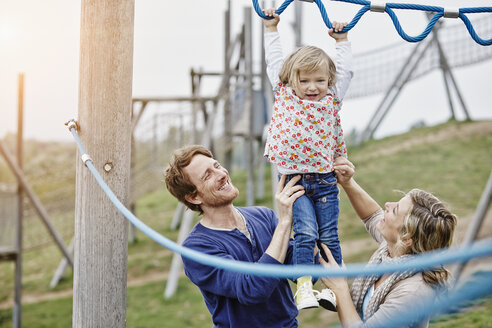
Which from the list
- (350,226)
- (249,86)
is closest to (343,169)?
(350,226)

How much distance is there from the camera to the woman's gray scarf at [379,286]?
1.90m

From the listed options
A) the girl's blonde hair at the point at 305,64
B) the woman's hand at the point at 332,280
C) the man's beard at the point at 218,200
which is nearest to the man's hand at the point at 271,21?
the girl's blonde hair at the point at 305,64

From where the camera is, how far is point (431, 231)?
1905mm

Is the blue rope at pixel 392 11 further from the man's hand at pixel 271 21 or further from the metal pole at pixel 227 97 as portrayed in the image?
the metal pole at pixel 227 97

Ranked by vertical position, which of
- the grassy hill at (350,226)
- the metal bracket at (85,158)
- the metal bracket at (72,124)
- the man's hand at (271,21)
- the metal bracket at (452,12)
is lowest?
the grassy hill at (350,226)

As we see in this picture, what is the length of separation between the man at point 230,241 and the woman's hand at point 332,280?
0.16m

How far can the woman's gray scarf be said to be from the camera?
1.90 meters

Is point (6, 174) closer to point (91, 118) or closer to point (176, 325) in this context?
point (176, 325)

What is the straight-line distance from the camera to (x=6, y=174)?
17.3 metres

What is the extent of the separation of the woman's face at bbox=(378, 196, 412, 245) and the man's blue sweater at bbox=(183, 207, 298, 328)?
1.38ft

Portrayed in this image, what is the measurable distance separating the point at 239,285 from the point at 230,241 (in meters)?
0.24

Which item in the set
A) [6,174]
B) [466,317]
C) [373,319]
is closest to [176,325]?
[466,317]

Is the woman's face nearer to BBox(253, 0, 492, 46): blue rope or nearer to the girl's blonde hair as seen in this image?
the girl's blonde hair

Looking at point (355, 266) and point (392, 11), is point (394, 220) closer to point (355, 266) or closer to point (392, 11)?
point (355, 266)
